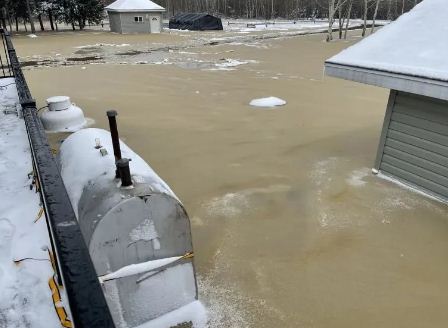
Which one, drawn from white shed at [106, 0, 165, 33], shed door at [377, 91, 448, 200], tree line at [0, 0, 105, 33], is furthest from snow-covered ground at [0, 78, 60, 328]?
tree line at [0, 0, 105, 33]

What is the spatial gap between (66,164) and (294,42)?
33187mm

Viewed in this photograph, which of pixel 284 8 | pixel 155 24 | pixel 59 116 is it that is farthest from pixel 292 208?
pixel 284 8

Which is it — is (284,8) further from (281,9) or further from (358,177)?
(358,177)

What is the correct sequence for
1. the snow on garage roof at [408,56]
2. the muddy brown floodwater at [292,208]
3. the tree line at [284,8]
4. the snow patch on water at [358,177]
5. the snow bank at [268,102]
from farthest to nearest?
the tree line at [284,8], the snow bank at [268,102], the snow patch on water at [358,177], the snow on garage roof at [408,56], the muddy brown floodwater at [292,208]

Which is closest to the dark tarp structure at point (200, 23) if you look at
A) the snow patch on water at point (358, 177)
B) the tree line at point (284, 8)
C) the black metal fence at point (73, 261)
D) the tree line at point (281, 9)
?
the tree line at point (281, 9)

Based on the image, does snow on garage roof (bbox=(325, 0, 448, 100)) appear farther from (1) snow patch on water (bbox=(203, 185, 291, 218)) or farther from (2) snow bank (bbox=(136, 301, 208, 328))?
(2) snow bank (bbox=(136, 301, 208, 328))

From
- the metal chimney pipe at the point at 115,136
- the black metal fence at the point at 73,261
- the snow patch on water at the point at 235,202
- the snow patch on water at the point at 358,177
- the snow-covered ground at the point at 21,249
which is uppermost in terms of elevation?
the black metal fence at the point at 73,261


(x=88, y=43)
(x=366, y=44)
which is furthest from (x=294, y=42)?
(x=366, y=44)

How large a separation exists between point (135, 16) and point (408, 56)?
1588 inches

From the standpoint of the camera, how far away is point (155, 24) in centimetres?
4269

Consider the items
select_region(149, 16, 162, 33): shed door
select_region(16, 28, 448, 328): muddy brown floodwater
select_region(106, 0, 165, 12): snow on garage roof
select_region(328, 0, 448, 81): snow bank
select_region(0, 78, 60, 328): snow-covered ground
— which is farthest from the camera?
select_region(149, 16, 162, 33): shed door

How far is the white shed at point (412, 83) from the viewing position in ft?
19.7

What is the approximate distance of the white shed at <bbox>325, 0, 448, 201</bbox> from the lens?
6.00 m

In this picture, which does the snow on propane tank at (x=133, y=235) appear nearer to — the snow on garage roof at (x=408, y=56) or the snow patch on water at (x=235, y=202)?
the snow patch on water at (x=235, y=202)
